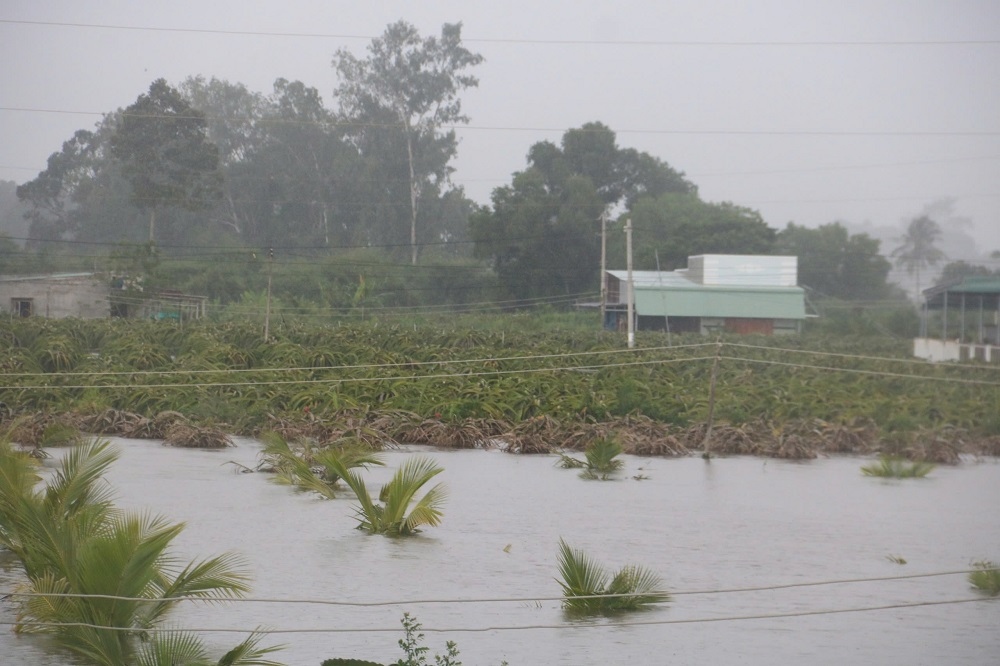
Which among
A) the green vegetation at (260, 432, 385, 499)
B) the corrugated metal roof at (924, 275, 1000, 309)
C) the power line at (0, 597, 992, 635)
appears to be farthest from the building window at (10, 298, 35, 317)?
the power line at (0, 597, 992, 635)

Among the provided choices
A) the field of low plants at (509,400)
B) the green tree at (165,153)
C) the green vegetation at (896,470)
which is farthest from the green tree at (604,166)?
the green vegetation at (896,470)

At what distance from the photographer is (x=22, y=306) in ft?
127

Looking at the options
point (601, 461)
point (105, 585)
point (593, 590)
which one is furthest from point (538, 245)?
point (105, 585)

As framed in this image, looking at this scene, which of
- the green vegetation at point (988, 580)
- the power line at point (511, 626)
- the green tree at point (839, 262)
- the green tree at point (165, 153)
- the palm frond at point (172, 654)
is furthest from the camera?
the green tree at point (165, 153)

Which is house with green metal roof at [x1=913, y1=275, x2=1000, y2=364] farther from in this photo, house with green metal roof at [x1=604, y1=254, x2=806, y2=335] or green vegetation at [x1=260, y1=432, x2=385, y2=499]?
house with green metal roof at [x1=604, y1=254, x2=806, y2=335]

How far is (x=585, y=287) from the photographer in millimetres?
48938

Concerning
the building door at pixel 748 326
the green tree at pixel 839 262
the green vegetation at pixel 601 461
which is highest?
the green tree at pixel 839 262

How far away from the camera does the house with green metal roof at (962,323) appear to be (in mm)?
19922

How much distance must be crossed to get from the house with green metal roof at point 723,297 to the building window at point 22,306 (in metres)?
21.3

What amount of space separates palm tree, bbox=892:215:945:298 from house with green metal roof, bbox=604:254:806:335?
3.88 metres

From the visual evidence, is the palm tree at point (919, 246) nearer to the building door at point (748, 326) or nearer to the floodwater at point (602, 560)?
the building door at point (748, 326)

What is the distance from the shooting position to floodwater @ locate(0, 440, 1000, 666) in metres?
7.35

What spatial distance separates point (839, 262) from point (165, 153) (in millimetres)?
30188

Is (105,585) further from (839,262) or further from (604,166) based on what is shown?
(604,166)
